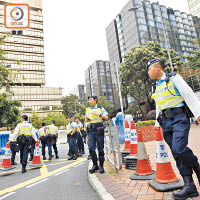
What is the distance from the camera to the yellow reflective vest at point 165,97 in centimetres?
262

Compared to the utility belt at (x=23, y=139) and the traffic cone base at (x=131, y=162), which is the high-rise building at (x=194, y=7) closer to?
the utility belt at (x=23, y=139)

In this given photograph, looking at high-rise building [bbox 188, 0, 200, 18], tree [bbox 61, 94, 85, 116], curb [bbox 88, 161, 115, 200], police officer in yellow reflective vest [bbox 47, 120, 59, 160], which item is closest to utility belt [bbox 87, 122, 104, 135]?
curb [bbox 88, 161, 115, 200]

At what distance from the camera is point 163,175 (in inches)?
120

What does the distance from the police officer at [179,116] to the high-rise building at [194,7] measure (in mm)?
60222

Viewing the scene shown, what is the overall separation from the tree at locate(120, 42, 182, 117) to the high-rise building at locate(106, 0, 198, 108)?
20.1 metres

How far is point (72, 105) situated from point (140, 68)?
119 ft

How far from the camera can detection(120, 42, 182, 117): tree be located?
28188 mm

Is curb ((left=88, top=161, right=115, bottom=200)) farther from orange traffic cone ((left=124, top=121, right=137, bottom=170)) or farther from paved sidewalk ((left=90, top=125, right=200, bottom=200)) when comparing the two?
orange traffic cone ((left=124, top=121, right=137, bottom=170))

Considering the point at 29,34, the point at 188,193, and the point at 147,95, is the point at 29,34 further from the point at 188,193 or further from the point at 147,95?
the point at 188,193

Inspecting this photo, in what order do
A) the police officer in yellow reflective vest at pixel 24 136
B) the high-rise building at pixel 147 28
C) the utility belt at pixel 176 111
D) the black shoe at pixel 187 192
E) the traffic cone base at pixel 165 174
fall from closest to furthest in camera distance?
the black shoe at pixel 187 192 → the utility belt at pixel 176 111 → the traffic cone base at pixel 165 174 → the police officer in yellow reflective vest at pixel 24 136 → the high-rise building at pixel 147 28

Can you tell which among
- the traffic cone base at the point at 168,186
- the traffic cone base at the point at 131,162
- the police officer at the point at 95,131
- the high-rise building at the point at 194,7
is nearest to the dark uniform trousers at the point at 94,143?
the police officer at the point at 95,131

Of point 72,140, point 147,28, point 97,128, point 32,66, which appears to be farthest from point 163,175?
point 32,66

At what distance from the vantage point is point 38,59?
7469 centimetres

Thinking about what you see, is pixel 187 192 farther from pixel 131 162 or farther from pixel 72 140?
pixel 72 140
